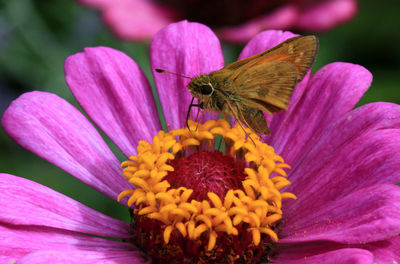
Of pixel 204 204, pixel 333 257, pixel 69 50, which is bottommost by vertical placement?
pixel 333 257

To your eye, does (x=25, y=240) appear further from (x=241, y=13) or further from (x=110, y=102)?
(x=241, y=13)

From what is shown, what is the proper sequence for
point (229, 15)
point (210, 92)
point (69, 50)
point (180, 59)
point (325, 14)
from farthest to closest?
point (69, 50)
point (229, 15)
point (325, 14)
point (180, 59)
point (210, 92)

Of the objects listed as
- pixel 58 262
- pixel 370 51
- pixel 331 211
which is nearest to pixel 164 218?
pixel 58 262

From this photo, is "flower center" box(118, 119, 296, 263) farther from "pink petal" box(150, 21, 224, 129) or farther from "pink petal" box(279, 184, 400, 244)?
"pink petal" box(150, 21, 224, 129)

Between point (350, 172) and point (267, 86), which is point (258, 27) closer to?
point (267, 86)

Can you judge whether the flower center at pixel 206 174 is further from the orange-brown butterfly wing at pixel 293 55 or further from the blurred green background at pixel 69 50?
the blurred green background at pixel 69 50

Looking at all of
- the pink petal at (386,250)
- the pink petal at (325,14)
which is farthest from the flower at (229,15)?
the pink petal at (386,250)

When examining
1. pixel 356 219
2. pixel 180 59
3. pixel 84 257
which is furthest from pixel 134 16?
pixel 356 219

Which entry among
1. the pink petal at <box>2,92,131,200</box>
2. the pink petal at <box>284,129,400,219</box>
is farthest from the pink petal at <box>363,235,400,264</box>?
the pink petal at <box>2,92,131,200</box>
